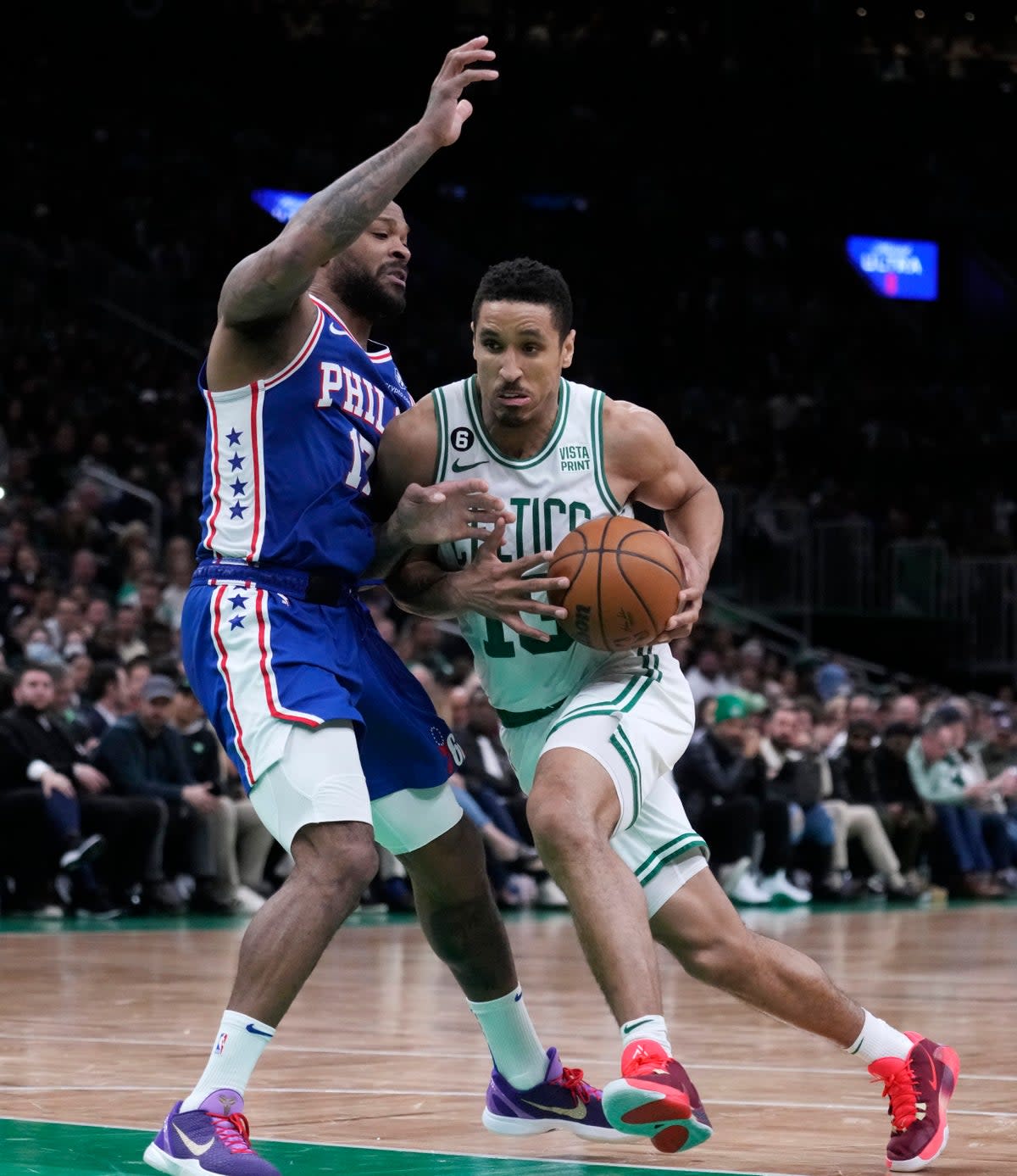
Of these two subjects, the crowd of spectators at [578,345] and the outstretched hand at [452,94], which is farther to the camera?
the crowd of spectators at [578,345]

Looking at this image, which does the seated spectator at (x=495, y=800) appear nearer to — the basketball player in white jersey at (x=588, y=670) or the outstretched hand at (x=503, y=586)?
the basketball player in white jersey at (x=588, y=670)

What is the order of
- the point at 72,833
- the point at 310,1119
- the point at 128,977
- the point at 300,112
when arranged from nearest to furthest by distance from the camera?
the point at 310,1119, the point at 128,977, the point at 72,833, the point at 300,112

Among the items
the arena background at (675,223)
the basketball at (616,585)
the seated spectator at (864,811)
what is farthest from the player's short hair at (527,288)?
the arena background at (675,223)

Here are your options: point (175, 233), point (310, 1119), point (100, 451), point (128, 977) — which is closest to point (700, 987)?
point (128, 977)

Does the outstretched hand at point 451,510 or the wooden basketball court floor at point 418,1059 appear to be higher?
the outstretched hand at point 451,510

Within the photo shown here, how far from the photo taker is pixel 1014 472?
30656 mm

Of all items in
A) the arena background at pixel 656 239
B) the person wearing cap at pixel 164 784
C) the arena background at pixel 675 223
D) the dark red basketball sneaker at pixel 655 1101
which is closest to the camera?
the dark red basketball sneaker at pixel 655 1101

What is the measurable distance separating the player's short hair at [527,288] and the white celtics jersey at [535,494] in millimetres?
248

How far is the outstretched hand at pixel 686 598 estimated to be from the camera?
5.32 m

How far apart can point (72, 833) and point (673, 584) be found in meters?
8.83

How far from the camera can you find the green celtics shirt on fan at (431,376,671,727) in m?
5.54

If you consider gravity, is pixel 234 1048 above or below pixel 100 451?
below

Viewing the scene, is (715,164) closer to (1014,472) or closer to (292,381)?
(1014,472)

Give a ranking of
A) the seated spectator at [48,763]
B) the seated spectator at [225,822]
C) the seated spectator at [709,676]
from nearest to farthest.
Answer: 1. the seated spectator at [48,763]
2. the seated spectator at [225,822]
3. the seated spectator at [709,676]
